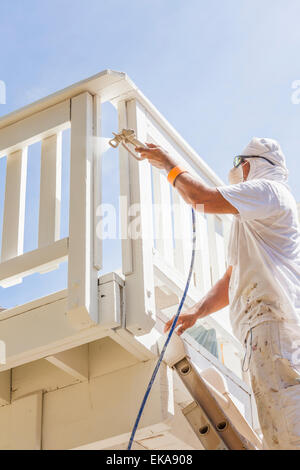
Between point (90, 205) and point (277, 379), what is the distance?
3.86 ft

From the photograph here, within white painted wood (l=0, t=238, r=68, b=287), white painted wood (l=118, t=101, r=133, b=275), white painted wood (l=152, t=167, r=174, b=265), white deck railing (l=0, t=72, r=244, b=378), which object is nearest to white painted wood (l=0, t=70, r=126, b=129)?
white deck railing (l=0, t=72, r=244, b=378)

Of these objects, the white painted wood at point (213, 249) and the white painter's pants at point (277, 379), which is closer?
the white painter's pants at point (277, 379)

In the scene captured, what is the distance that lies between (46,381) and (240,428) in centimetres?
100

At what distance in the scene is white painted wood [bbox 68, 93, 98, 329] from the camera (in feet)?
10.0

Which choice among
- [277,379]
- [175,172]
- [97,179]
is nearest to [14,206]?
[97,179]

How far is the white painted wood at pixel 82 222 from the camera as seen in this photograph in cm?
306

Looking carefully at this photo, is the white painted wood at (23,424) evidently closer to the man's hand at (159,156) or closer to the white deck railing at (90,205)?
the white deck railing at (90,205)

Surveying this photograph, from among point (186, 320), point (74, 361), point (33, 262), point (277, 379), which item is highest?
point (33, 262)

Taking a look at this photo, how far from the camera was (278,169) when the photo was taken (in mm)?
3324

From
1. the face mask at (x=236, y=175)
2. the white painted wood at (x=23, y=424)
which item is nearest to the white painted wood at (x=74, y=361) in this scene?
the white painted wood at (x=23, y=424)

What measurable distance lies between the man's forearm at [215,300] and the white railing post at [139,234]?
0.32m

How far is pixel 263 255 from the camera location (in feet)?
10.0

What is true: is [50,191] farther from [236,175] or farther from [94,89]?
[236,175]

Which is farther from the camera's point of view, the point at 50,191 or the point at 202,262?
the point at 202,262
